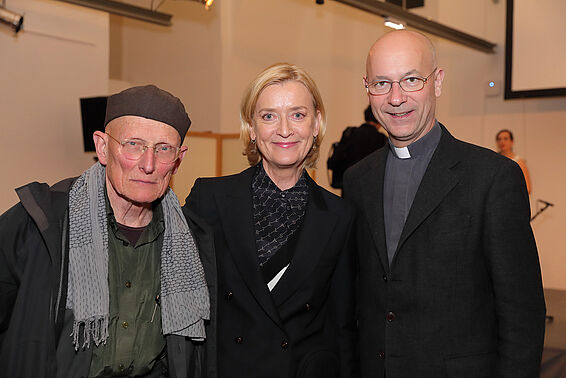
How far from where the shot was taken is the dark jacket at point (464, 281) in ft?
6.40

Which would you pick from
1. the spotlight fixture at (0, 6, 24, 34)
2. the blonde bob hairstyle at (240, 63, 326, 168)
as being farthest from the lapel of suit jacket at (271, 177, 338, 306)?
the spotlight fixture at (0, 6, 24, 34)

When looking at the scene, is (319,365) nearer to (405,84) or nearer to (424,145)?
(424,145)

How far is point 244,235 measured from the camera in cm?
214

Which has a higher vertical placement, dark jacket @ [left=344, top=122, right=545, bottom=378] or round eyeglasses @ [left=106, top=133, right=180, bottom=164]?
round eyeglasses @ [left=106, top=133, right=180, bottom=164]

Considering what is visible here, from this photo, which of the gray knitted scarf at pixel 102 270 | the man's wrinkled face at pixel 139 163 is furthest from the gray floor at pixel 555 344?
the man's wrinkled face at pixel 139 163

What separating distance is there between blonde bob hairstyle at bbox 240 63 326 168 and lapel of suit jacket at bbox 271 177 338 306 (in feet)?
0.77

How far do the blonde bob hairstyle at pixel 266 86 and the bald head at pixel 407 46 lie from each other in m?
0.25

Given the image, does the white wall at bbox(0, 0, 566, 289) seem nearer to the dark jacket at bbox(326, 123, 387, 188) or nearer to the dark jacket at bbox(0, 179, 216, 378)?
the dark jacket at bbox(326, 123, 387, 188)

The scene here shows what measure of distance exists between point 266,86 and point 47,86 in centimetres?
525

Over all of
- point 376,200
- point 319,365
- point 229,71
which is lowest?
point 319,365

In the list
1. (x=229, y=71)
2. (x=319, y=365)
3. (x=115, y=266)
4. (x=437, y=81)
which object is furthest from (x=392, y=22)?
(x=115, y=266)

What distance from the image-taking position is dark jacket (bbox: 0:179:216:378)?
68.6 inches

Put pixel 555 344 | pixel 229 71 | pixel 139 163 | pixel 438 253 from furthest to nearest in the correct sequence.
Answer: pixel 229 71 → pixel 555 344 → pixel 438 253 → pixel 139 163

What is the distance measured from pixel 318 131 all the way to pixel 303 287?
0.61 metres
